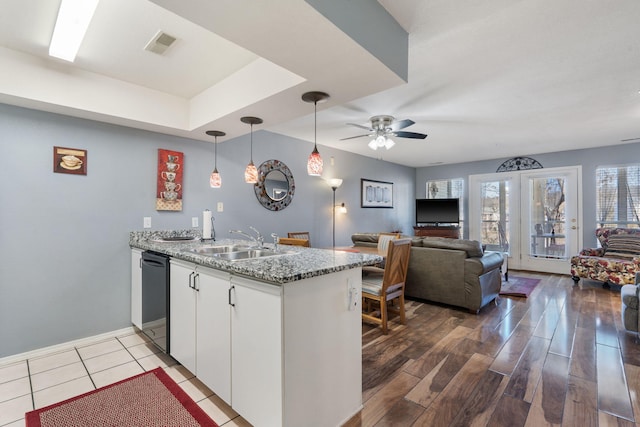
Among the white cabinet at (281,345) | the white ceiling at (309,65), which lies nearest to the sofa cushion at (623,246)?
the white ceiling at (309,65)

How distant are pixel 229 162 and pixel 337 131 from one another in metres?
1.63

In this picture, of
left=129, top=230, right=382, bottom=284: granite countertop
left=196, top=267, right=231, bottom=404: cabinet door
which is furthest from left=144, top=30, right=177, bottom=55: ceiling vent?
left=196, top=267, right=231, bottom=404: cabinet door

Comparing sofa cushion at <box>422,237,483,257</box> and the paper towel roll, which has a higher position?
the paper towel roll

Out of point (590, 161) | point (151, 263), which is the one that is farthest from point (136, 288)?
point (590, 161)

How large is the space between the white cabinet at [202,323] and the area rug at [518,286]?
4.16 metres

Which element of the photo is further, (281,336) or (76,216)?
(76,216)

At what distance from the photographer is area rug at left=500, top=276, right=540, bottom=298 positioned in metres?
4.28

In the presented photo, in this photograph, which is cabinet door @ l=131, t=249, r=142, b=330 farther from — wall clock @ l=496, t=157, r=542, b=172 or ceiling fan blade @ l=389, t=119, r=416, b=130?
wall clock @ l=496, t=157, r=542, b=172

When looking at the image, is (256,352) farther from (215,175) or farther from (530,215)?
(530,215)

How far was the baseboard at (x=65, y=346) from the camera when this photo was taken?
2414 millimetres

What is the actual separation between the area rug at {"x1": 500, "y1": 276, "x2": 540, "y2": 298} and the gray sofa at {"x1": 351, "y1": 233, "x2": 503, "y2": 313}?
2.17ft

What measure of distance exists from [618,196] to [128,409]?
7.55 m

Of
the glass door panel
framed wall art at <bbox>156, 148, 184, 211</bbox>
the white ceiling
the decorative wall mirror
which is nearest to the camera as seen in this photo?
the white ceiling

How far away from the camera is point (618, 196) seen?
5258 mm
